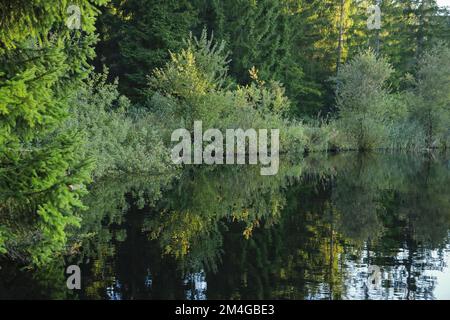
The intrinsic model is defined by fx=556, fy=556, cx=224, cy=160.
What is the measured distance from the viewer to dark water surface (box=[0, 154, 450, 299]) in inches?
272

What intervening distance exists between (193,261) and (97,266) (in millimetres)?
1433

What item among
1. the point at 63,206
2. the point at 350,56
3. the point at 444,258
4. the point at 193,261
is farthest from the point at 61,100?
the point at 350,56

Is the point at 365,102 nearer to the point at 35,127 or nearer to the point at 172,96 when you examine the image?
the point at 172,96

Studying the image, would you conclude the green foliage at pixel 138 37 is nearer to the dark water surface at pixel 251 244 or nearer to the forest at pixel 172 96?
the forest at pixel 172 96

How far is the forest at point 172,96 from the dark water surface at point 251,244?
0.17 metres

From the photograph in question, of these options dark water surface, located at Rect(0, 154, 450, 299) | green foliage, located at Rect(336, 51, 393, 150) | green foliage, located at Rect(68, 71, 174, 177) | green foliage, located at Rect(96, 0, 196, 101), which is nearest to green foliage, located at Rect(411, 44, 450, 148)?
green foliage, located at Rect(336, 51, 393, 150)

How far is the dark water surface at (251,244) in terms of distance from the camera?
22.7ft

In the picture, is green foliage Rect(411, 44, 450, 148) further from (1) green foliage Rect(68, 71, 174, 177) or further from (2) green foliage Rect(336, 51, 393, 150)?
(1) green foliage Rect(68, 71, 174, 177)

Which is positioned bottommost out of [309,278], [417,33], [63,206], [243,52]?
[309,278]

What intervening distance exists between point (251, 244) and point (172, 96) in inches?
666

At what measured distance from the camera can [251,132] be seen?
91.1ft

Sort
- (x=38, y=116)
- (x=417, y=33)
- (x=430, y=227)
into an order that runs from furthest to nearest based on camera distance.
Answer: (x=417, y=33) < (x=430, y=227) < (x=38, y=116)

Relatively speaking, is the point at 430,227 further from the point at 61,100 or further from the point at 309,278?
the point at 61,100

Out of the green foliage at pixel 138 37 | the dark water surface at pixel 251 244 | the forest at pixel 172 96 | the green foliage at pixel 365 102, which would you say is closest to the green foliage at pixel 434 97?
the forest at pixel 172 96
